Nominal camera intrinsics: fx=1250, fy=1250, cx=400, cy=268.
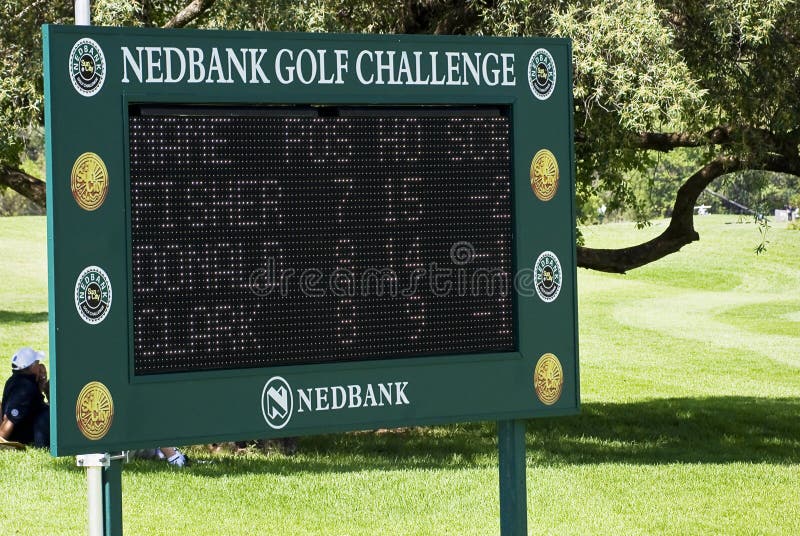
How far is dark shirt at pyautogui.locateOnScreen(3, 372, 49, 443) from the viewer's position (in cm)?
1012

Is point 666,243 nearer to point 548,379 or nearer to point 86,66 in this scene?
point 548,379

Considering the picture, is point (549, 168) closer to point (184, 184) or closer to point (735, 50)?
point (184, 184)

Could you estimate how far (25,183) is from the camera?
12156mm

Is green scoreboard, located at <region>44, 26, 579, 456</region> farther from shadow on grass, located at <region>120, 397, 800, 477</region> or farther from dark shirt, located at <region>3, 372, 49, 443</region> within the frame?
dark shirt, located at <region>3, 372, 49, 443</region>

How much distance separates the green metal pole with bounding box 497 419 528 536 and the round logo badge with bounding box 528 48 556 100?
1541mm

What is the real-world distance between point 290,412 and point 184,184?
104 centimetres

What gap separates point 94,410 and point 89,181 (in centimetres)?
91

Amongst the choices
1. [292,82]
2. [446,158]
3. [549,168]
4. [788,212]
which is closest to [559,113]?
[549,168]

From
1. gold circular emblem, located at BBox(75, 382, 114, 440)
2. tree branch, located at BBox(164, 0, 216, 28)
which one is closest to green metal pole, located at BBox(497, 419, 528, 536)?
gold circular emblem, located at BBox(75, 382, 114, 440)

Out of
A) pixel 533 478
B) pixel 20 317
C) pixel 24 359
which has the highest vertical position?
pixel 24 359

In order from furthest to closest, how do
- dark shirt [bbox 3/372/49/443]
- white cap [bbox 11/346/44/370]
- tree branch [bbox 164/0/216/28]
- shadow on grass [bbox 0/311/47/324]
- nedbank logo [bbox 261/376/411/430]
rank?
shadow on grass [bbox 0/311/47/324] → tree branch [bbox 164/0/216/28] → white cap [bbox 11/346/44/370] → dark shirt [bbox 3/372/49/443] → nedbank logo [bbox 261/376/411/430]

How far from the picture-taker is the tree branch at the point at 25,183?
12078mm

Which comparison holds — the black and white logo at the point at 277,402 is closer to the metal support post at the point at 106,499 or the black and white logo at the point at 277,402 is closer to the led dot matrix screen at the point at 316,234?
the led dot matrix screen at the point at 316,234

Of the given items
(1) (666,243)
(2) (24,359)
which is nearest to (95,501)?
(2) (24,359)
